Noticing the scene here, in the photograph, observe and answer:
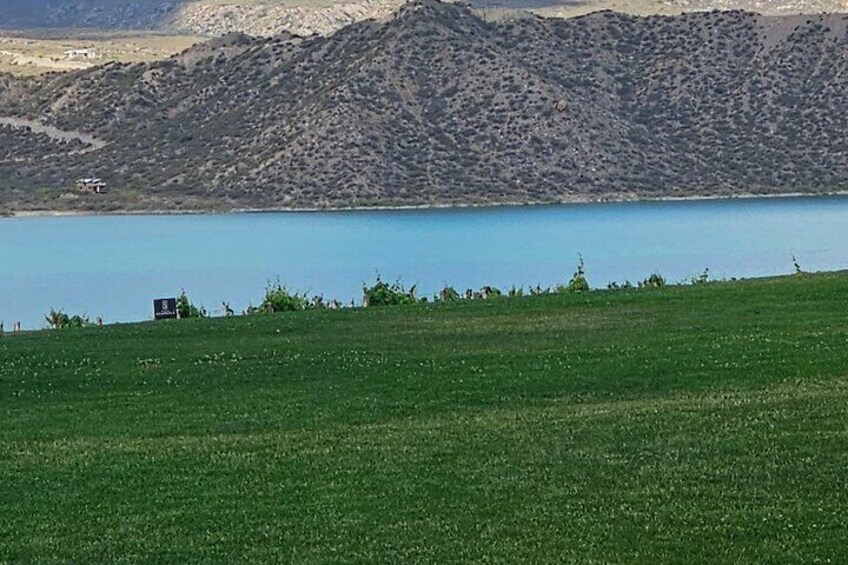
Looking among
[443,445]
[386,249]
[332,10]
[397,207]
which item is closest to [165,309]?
[443,445]

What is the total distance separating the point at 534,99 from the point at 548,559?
80.0 meters

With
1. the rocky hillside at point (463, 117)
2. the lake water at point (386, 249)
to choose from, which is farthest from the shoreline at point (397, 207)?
the lake water at point (386, 249)

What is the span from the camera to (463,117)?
8831 centimetres

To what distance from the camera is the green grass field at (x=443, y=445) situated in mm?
10141

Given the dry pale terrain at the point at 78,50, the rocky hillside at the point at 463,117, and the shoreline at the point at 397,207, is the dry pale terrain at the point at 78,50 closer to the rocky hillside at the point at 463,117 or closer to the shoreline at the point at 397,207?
the rocky hillside at the point at 463,117

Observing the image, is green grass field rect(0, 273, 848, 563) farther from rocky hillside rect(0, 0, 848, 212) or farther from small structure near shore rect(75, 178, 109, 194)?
small structure near shore rect(75, 178, 109, 194)

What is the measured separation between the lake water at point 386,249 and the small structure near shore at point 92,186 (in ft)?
10.7

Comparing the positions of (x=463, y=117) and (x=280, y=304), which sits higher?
(x=463, y=117)

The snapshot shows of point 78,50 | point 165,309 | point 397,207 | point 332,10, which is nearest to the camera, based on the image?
point 165,309

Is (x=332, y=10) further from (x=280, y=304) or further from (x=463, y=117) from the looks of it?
(x=280, y=304)

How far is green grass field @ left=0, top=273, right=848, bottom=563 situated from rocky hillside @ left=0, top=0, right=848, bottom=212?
6390 centimetres

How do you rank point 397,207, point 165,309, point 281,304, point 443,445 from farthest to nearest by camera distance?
point 397,207 < point 281,304 < point 165,309 < point 443,445

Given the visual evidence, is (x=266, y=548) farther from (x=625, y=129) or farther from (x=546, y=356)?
(x=625, y=129)

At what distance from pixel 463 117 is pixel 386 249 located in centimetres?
2961
